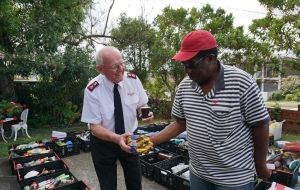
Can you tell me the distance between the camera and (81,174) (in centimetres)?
502

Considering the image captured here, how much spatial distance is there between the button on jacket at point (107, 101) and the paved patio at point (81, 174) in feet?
6.24

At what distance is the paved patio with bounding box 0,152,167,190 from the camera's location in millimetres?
4457

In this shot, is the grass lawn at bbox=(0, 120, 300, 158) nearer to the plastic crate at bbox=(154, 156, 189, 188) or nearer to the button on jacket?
the plastic crate at bbox=(154, 156, 189, 188)

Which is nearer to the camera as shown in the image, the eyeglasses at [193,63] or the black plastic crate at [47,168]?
the eyeglasses at [193,63]

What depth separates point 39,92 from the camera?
8.71 meters

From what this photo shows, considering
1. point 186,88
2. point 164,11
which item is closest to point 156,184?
point 186,88

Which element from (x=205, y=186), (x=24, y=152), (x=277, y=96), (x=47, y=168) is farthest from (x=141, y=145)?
(x=277, y=96)

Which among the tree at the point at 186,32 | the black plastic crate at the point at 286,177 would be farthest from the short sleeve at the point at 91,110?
the tree at the point at 186,32

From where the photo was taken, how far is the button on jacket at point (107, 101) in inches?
103

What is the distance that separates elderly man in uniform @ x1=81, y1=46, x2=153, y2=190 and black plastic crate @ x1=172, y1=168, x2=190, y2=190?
1.05 metres

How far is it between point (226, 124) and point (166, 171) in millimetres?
2674

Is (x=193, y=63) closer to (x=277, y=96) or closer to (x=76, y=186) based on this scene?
(x=76, y=186)

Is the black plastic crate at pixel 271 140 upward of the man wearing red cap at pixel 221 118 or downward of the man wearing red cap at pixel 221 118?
downward

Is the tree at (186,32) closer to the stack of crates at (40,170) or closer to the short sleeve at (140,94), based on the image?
the stack of crates at (40,170)
